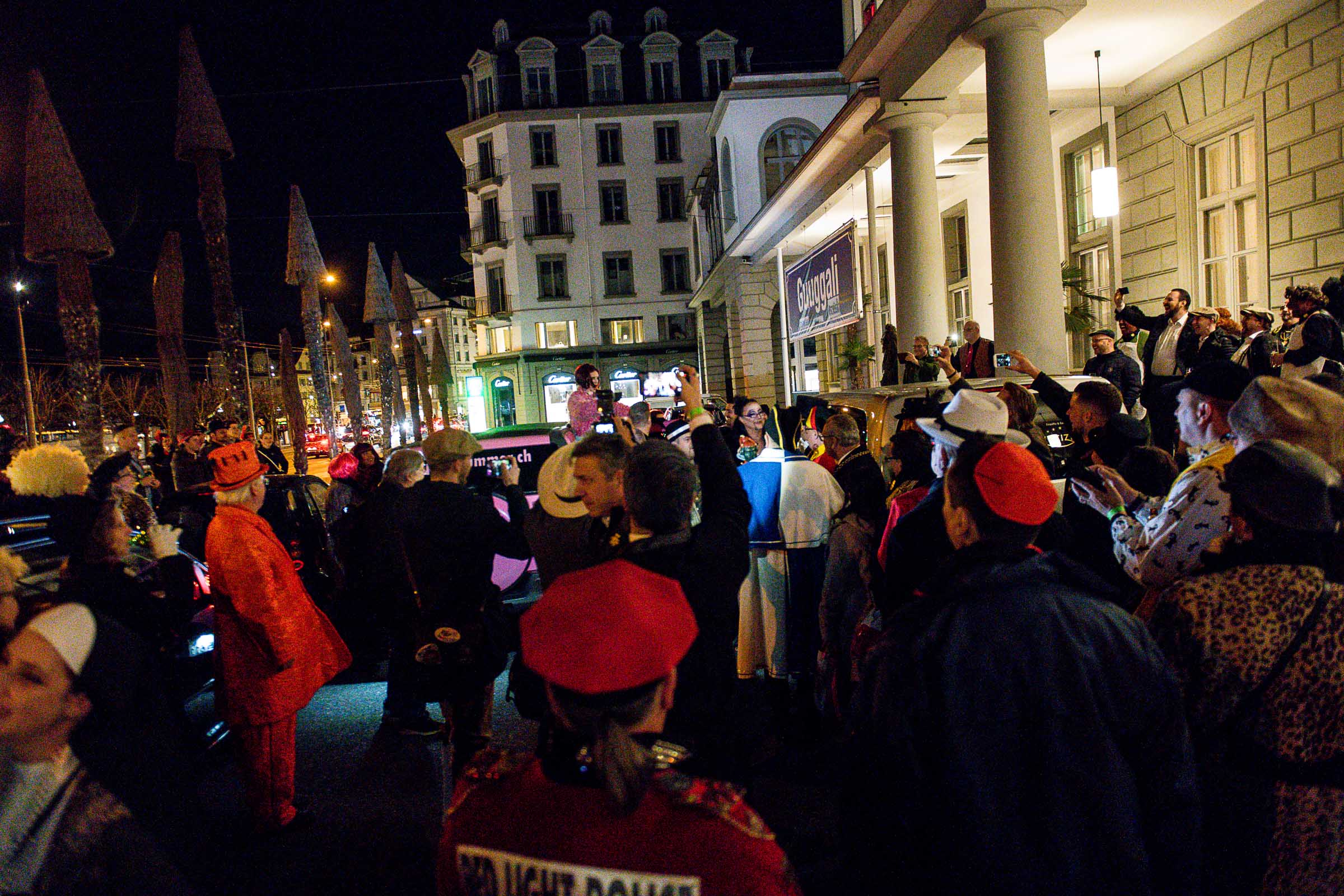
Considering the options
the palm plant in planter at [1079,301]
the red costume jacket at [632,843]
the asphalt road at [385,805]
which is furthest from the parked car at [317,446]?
the red costume jacket at [632,843]

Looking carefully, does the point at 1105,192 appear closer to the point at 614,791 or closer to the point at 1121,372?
the point at 1121,372

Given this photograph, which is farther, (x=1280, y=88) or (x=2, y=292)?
(x=2, y=292)

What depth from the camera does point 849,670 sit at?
417 centimetres

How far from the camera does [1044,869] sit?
5.88 feet

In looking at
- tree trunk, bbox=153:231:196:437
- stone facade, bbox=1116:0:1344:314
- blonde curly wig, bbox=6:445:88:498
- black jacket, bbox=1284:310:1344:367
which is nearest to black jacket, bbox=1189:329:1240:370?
black jacket, bbox=1284:310:1344:367

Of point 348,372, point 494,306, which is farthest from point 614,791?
point 494,306

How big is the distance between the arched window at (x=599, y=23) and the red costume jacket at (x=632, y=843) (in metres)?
53.3

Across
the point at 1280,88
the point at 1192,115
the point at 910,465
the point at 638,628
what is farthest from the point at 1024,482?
the point at 1192,115

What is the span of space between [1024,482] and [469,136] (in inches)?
2036

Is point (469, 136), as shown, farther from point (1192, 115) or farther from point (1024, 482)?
point (1024, 482)

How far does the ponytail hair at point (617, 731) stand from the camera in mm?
1296

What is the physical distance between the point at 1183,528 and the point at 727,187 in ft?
95.6

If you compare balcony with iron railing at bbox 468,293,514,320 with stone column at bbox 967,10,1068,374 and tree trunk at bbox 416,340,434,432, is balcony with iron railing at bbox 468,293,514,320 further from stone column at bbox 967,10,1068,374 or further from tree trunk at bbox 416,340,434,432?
stone column at bbox 967,10,1068,374

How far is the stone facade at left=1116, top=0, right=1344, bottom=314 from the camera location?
8508 millimetres
